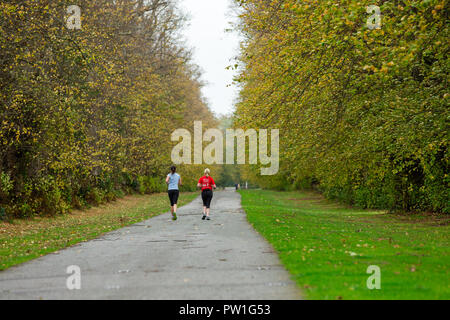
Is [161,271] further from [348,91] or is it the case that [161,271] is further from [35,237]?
[348,91]

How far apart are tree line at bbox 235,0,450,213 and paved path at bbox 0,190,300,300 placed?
16.3 feet

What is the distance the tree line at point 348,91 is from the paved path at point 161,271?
497 cm

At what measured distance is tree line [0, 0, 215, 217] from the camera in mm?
16406

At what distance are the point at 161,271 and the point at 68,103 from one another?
490 inches

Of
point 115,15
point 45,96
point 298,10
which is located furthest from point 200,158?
point 298,10

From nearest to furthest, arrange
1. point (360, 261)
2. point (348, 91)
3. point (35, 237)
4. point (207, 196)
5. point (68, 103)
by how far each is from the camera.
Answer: point (360, 261), point (35, 237), point (348, 91), point (68, 103), point (207, 196)

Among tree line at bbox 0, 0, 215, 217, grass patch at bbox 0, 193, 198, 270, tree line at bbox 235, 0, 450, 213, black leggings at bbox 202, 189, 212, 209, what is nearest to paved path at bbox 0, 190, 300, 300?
grass patch at bbox 0, 193, 198, 270

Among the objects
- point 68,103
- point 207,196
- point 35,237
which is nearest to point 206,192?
point 207,196

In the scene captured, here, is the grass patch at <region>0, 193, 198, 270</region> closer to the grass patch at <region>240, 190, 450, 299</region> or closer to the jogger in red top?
the jogger in red top

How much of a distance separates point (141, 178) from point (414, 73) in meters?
33.3

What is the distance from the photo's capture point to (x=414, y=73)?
17.1 metres

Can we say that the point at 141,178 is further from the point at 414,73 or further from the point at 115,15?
the point at 414,73

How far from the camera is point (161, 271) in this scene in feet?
27.7
